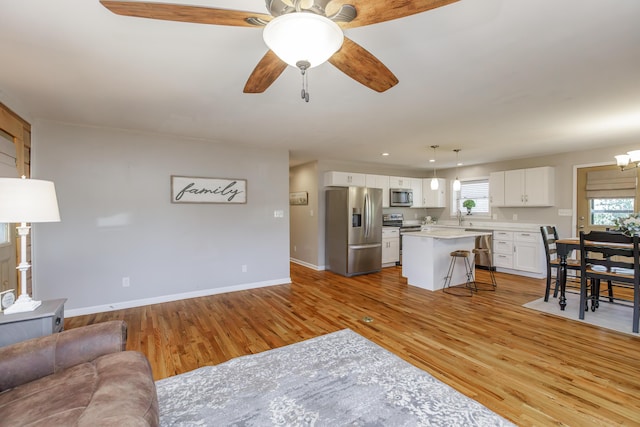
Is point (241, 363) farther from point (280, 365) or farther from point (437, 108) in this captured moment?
point (437, 108)

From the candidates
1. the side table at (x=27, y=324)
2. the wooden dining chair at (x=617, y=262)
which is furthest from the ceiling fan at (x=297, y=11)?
the wooden dining chair at (x=617, y=262)

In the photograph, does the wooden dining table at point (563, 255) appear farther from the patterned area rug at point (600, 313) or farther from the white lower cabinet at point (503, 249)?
the white lower cabinet at point (503, 249)

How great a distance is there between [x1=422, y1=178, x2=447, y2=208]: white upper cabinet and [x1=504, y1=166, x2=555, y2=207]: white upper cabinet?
1520 mm

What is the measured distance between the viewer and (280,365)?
7.86 feet

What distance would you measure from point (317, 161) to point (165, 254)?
3.35 meters

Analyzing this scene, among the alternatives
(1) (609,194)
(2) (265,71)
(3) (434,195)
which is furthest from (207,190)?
(1) (609,194)

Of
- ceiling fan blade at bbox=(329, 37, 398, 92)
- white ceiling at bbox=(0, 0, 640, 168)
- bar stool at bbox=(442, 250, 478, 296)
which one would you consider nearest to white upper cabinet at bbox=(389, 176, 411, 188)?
bar stool at bbox=(442, 250, 478, 296)

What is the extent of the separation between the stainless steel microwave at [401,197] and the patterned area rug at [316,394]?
15.2 feet

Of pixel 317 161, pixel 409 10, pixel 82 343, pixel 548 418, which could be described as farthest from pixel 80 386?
pixel 317 161

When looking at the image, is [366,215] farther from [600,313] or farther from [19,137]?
[19,137]

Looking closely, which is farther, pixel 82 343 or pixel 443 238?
pixel 443 238


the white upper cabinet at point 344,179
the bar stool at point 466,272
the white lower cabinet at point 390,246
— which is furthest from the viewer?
the white lower cabinet at point 390,246

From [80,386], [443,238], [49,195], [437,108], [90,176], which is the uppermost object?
[437,108]

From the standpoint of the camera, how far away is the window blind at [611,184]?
468 centimetres
